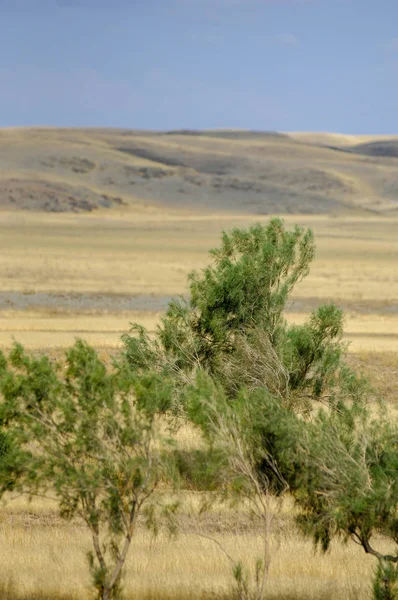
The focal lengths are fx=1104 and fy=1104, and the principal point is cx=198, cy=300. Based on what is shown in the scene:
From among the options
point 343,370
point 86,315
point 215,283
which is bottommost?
point 86,315

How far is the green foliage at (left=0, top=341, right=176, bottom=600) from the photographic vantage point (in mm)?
11141

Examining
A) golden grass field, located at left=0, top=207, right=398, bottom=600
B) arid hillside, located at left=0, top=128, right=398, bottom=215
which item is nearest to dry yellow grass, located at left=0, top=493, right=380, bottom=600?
golden grass field, located at left=0, top=207, right=398, bottom=600

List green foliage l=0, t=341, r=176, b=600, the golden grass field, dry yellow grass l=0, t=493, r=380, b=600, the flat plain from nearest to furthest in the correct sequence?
green foliage l=0, t=341, r=176, b=600 < dry yellow grass l=0, t=493, r=380, b=600 < the golden grass field < the flat plain

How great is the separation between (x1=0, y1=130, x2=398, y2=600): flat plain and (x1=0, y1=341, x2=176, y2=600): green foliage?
191 centimetres

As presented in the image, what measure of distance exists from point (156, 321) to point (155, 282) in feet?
71.2

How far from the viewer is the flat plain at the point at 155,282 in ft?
44.9

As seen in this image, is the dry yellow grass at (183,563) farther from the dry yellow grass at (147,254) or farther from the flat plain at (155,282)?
the dry yellow grass at (147,254)

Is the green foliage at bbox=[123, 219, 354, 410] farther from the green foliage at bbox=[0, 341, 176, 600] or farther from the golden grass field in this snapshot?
the green foliage at bbox=[0, 341, 176, 600]

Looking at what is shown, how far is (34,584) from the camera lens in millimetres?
12992

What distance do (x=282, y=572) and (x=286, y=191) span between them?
511 ft

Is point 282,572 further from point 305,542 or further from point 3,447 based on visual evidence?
point 3,447

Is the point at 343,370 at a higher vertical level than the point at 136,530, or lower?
higher

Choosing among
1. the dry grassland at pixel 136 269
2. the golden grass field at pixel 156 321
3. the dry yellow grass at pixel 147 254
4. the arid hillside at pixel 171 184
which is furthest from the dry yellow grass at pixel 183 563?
the arid hillside at pixel 171 184

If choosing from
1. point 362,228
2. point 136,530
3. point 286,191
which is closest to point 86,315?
point 136,530
